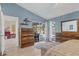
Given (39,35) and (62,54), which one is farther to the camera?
(39,35)

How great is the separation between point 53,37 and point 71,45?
11.1 inches

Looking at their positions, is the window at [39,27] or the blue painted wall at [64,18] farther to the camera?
the window at [39,27]

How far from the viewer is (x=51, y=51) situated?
183 centimetres

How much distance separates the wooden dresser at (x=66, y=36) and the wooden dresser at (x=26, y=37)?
1.23ft

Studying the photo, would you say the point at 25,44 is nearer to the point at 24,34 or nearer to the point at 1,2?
the point at 24,34

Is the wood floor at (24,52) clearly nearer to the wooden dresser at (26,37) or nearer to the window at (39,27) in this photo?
the wooden dresser at (26,37)

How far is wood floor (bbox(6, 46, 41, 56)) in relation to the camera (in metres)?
1.84

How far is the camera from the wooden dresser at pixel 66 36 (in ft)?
6.06

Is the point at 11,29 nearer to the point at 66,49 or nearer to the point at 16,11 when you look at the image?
the point at 16,11

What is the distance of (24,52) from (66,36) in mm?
626

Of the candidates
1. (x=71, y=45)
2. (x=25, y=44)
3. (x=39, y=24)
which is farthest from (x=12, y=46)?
(x=71, y=45)

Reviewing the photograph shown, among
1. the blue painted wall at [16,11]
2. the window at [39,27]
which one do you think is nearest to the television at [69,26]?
the window at [39,27]

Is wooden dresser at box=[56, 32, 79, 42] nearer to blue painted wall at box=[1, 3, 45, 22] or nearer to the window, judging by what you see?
the window

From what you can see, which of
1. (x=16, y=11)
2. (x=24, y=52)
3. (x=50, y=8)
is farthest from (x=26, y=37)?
(x=50, y=8)
